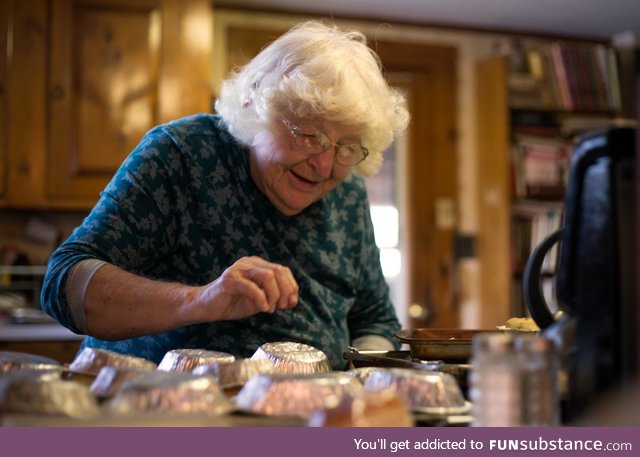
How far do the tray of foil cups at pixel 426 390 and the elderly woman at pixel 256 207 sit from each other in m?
0.52

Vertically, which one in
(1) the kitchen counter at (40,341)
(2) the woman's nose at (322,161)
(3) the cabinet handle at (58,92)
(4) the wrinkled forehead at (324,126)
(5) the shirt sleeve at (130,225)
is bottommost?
(1) the kitchen counter at (40,341)

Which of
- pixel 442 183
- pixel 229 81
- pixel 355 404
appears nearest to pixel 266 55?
pixel 229 81

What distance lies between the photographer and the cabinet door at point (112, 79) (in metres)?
3.30

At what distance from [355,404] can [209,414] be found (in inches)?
5.5

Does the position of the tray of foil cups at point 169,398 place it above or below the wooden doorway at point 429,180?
below

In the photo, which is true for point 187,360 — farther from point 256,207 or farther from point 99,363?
point 256,207

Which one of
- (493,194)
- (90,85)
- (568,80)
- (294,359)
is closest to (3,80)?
(90,85)

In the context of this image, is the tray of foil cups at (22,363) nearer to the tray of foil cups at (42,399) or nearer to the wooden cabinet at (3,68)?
the tray of foil cups at (42,399)

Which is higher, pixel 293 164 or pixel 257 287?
pixel 293 164

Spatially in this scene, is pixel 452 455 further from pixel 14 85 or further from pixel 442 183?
pixel 442 183

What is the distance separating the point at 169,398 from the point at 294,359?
0.36m

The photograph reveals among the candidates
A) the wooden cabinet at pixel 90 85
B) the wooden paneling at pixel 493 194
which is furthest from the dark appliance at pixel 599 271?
the wooden paneling at pixel 493 194

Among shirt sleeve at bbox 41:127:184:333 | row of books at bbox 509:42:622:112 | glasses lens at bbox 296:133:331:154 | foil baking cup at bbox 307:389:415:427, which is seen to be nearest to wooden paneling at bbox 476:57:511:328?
row of books at bbox 509:42:622:112

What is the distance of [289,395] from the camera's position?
0.84m
